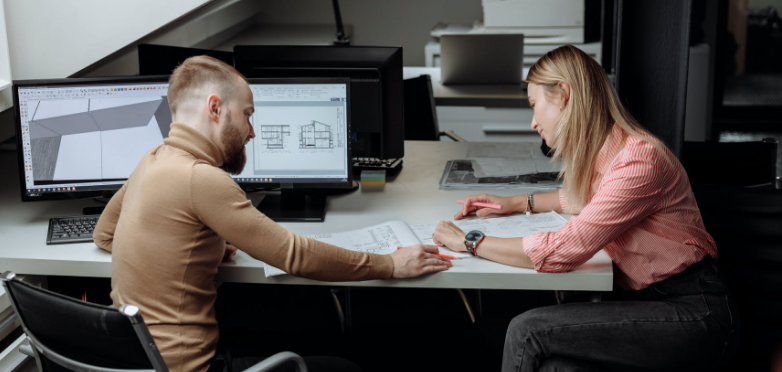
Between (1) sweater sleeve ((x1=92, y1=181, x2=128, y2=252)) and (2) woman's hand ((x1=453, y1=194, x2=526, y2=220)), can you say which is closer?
(1) sweater sleeve ((x1=92, y1=181, x2=128, y2=252))

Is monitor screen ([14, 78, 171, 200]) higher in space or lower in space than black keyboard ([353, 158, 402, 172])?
higher

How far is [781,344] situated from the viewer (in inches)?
79.3

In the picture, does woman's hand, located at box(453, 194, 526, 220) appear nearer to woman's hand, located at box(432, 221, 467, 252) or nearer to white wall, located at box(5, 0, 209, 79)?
woman's hand, located at box(432, 221, 467, 252)

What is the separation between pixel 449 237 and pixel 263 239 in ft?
1.68

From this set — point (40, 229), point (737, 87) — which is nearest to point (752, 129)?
point (737, 87)

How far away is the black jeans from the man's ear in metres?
0.84

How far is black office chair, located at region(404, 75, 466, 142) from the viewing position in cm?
352

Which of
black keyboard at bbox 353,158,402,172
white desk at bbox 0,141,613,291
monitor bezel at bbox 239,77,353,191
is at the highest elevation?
monitor bezel at bbox 239,77,353,191

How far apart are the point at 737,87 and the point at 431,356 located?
4.50 m

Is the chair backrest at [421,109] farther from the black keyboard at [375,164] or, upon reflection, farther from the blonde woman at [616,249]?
the blonde woman at [616,249]

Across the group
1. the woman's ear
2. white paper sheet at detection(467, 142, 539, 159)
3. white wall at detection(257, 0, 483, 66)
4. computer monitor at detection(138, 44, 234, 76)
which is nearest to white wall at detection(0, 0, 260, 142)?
computer monitor at detection(138, 44, 234, 76)

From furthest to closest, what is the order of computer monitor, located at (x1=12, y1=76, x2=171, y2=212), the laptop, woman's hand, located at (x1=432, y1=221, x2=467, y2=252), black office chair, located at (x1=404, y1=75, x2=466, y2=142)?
the laptop < black office chair, located at (x1=404, y1=75, x2=466, y2=142) < computer monitor, located at (x1=12, y1=76, x2=171, y2=212) < woman's hand, located at (x1=432, y1=221, x2=467, y2=252)

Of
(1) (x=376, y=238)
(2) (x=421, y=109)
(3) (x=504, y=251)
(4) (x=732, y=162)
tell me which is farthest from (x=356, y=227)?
(2) (x=421, y=109)

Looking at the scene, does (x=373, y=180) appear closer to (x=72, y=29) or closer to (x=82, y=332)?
(x=72, y=29)
